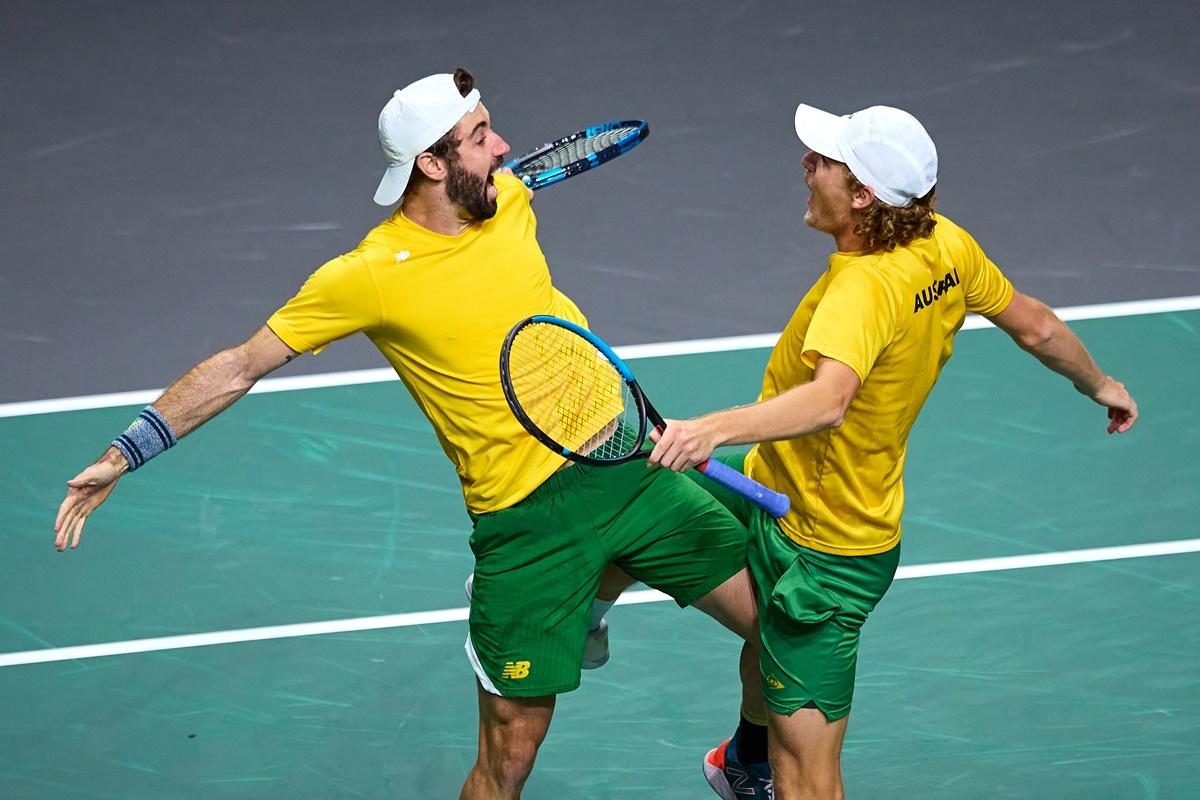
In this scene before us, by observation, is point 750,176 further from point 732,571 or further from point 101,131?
Result: point 732,571

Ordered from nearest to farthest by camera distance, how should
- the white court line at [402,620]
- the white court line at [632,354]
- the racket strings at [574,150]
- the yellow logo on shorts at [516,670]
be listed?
the yellow logo on shorts at [516,670]
the racket strings at [574,150]
the white court line at [402,620]
the white court line at [632,354]

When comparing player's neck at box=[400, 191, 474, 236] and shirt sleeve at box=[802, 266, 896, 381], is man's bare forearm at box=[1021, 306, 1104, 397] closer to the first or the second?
shirt sleeve at box=[802, 266, 896, 381]

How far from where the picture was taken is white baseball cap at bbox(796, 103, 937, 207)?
4.41 m

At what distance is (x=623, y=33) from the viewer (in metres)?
10.8

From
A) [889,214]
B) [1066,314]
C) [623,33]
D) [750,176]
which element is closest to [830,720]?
[889,214]

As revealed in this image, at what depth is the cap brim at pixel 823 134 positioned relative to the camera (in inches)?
178

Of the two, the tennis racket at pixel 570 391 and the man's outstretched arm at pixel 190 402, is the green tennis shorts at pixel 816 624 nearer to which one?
the tennis racket at pixel 570 391

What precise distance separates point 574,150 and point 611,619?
5.98 feet

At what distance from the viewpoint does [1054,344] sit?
197 inches

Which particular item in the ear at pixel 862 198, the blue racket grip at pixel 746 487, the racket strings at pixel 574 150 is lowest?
the blue racket grip at pixel 746 487

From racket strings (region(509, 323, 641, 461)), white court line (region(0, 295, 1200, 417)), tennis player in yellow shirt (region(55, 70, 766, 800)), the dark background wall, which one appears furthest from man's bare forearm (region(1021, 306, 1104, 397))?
the dark background wall

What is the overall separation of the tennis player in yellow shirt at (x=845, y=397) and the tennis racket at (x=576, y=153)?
4.07 ft

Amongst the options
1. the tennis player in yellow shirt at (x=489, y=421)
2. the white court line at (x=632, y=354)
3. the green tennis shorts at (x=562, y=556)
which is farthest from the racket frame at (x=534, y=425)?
the white court line at (x=632, y=354)

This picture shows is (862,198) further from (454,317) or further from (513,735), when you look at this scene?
(513,735)
